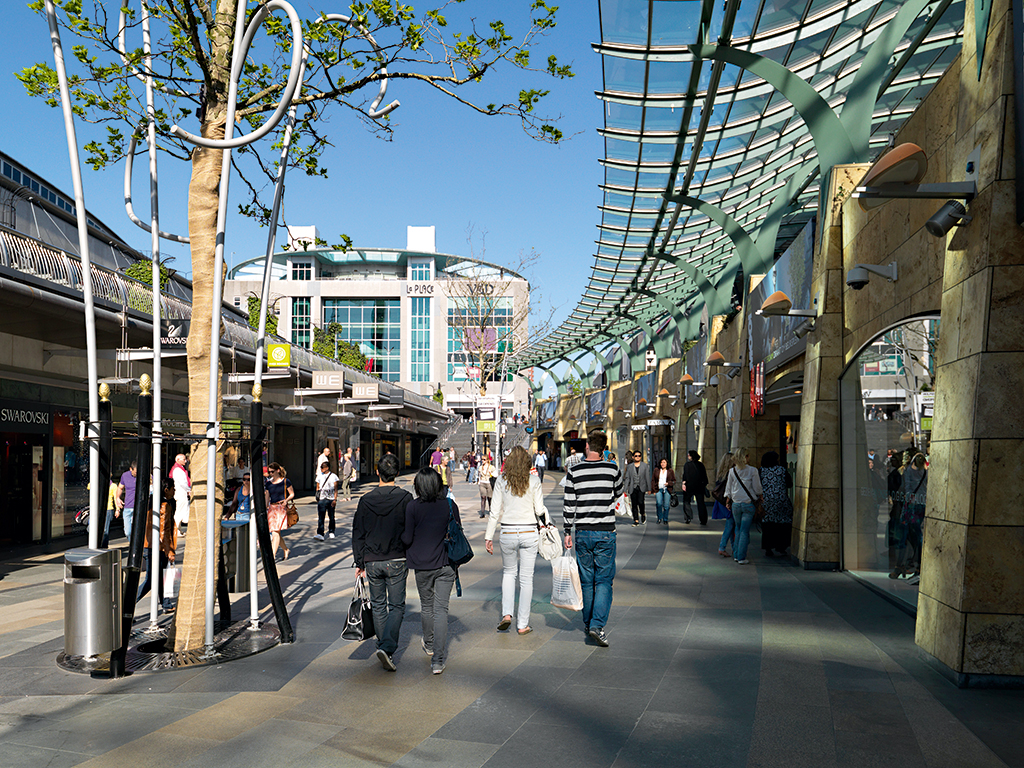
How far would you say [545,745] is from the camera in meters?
4.49

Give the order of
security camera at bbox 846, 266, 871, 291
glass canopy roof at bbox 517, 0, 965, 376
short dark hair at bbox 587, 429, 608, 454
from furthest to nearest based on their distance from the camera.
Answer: glass canopy roof at bbox 517, 0, 965, 376
security camera at bbox 846, 266, 871, 291
short dark hair at bbox 587, 429, 608, 454

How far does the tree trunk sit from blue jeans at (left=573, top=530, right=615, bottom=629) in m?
3.29

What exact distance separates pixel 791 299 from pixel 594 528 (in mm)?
8456

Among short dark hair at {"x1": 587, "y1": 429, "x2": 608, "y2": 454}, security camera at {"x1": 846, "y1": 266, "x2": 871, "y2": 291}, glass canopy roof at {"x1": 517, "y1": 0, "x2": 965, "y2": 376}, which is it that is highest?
glass canopy roof at {"x1": 517, "y1": 0, "x2": 965, "y2": 376}

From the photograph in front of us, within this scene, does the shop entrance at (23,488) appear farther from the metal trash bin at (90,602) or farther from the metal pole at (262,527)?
the metal trash bin at (90,602)

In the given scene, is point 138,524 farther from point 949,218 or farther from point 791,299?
point 791,299

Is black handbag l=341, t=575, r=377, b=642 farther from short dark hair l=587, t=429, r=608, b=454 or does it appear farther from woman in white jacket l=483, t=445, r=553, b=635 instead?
short dark hair l=587, t=429, r=608, b=454

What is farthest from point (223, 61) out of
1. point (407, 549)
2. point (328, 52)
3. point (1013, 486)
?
point (1013, 486)

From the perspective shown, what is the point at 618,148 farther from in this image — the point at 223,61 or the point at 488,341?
the point at 488,341

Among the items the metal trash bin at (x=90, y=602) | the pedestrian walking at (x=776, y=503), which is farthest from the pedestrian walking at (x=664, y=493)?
the metal trash bin at (x=90, y=602)

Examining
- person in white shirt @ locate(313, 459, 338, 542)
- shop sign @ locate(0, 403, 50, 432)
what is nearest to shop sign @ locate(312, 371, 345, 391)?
person in white shirt @ locate(313, 459, 338, 542)

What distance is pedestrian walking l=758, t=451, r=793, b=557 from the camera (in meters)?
12.0

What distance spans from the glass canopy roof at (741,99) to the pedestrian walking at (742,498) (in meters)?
4.50

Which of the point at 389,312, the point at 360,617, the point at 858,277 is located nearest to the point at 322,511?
the point at 360,617
